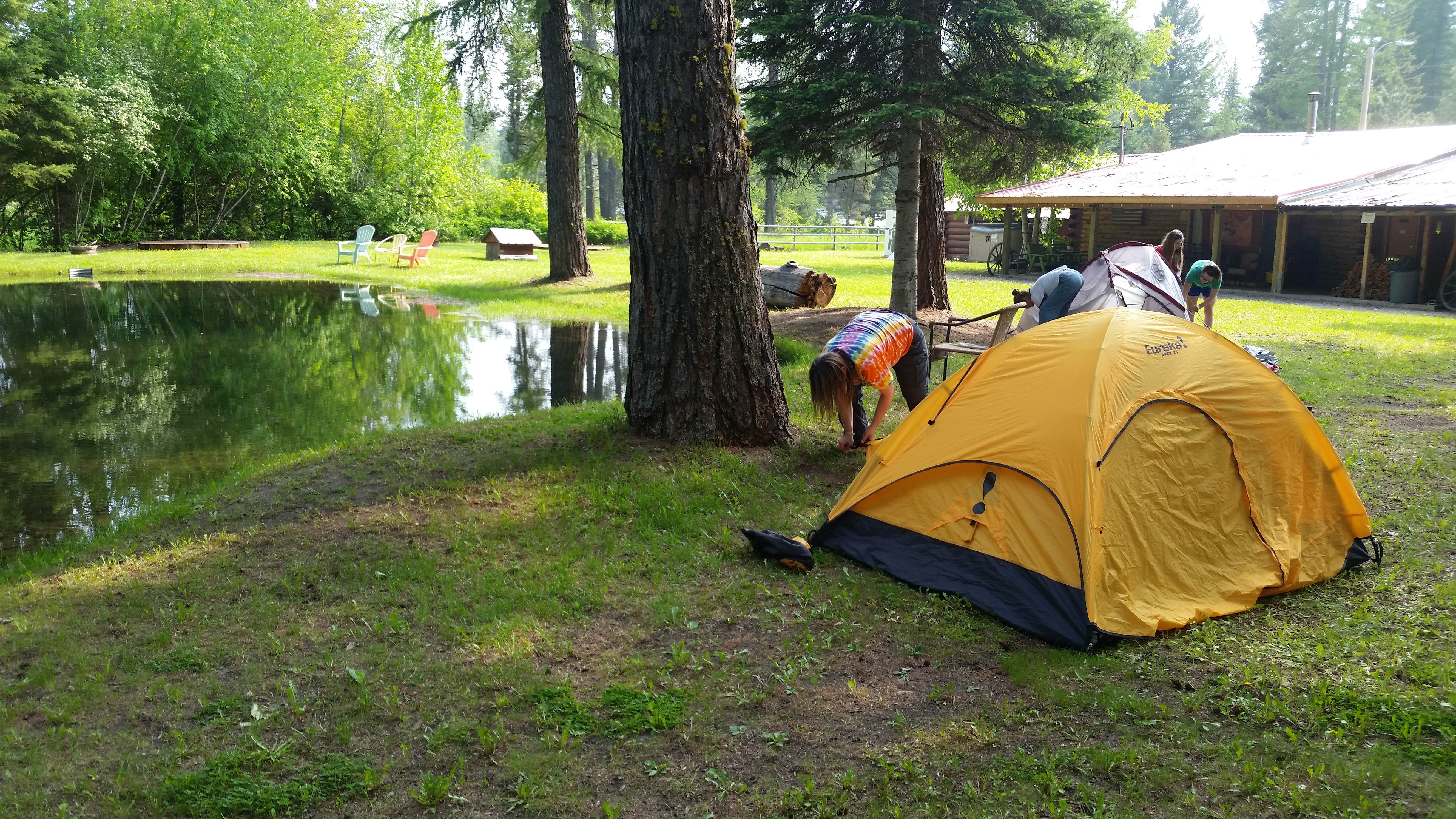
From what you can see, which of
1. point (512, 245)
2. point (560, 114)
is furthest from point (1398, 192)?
point (512, 245)

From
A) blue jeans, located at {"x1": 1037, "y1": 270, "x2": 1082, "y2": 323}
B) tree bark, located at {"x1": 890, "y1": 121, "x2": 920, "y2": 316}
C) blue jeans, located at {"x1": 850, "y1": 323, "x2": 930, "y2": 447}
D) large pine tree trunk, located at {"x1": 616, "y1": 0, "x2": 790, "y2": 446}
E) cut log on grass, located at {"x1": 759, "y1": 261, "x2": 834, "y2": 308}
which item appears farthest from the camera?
cut log on grass, located at {"x1": 759, "y1": 261, "x2": 834, "y2": 308}

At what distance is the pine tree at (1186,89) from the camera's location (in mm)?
60062

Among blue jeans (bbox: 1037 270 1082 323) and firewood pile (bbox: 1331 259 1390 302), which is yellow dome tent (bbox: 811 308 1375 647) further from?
firewood pile (bbox: 1331 259 1390 302)

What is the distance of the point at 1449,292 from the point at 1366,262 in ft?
5.14

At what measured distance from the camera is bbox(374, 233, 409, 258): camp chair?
24109 millimetres

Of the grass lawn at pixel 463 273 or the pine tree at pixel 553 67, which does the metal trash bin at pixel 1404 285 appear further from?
the pine tree at pixel 553 67

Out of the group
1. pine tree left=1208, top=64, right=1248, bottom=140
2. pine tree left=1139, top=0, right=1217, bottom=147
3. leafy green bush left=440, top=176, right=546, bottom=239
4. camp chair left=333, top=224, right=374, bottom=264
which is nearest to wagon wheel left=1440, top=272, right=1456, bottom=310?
camp chair left=333, top=224, right=374, bottom=264

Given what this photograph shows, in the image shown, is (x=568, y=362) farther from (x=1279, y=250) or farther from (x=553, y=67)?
(x=1279, y=250)

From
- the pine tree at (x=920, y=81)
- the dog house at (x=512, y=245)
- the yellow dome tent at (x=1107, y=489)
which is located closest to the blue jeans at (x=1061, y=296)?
the yellow dome tent at (x=1107, y=489)

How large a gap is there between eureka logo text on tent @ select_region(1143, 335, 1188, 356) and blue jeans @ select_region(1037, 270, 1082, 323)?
2.19 meters

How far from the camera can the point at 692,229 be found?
616 cm

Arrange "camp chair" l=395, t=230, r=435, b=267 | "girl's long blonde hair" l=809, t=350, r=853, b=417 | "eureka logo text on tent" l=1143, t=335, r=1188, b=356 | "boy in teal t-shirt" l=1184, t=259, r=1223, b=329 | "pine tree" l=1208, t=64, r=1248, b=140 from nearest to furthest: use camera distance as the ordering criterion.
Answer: "eureka logo text on tent" l=1143, t=335, r=1188, b=356 < "girl's long blonde hair" l=809, t=350, r=853, b=417 < "boy in teal t-shirt" l=1184, t=259, r=1223, b=329 < "camp chair" l=395, t=230, r=435, b=267 < "pine tree" l=1208, t=64, r=1248, b=140

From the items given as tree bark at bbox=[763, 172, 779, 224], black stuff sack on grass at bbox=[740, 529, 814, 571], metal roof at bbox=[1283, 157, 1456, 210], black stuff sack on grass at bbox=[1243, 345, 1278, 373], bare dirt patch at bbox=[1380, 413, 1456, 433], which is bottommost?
black stuff sack on grass at bbox=[740, 529, 814, 571]

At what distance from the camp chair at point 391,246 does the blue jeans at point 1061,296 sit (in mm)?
19946
